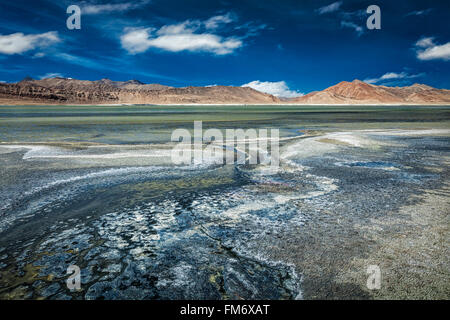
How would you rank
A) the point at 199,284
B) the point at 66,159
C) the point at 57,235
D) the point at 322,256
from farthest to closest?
Answer: the point at 66,159, the point at 57,235, the point at 322,256, the point at 199,284

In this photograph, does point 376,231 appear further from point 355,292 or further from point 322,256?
point 355,292

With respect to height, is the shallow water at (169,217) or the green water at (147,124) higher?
the green water at (147,124)

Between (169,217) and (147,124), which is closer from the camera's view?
(169,217)

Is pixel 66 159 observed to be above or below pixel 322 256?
above

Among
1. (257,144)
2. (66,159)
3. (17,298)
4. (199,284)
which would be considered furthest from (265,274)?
(257,144)

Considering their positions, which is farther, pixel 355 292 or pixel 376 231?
pixel 376 231

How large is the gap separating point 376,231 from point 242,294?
2252mm

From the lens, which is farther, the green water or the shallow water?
the green water

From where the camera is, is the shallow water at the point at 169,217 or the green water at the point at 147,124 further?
the green water at the point at 147,124

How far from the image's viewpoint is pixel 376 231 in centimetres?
395

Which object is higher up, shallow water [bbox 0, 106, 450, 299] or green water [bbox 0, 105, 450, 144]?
green water [bbox 0, 105, 450, 144]

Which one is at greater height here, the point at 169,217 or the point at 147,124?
the point at 147,124
